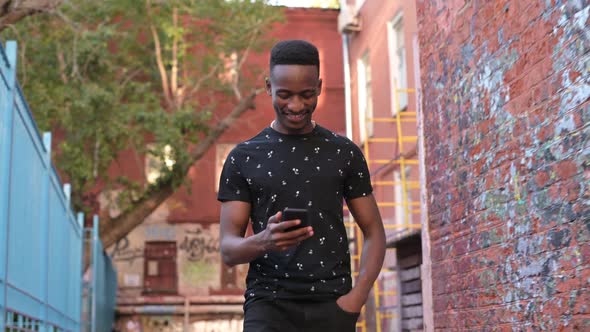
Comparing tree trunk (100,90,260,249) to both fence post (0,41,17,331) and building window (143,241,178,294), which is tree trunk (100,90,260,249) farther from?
fence post (0,41,17,331)

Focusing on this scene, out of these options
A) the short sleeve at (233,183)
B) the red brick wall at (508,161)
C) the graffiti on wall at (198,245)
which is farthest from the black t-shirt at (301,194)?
the graffiti on wall at (198,245)

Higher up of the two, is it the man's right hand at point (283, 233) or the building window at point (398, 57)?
the building window at point (398, 57)

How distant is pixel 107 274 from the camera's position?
22906 millimetres

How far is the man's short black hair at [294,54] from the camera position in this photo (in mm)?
3363

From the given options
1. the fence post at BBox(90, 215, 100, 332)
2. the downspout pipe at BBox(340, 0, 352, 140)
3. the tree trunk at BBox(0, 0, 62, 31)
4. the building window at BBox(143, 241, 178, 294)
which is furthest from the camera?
the building window at BBox(143, 241, 178, 294)

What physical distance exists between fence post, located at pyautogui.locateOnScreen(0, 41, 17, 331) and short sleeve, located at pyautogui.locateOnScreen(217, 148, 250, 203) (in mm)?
2358

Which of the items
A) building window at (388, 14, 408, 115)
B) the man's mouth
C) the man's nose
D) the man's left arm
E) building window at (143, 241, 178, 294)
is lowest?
the man's left arm

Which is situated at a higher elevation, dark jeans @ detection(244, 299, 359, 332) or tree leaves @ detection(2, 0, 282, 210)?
tree leaves @ detection(2, 0, 282, 210)

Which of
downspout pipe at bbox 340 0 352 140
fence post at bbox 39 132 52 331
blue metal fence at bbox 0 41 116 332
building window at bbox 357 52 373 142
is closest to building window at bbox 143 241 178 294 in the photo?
downspout pipe at bbox 340 0 352 140

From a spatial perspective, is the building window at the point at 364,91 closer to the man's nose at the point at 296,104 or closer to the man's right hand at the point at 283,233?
the man's nose at the point at 296,104

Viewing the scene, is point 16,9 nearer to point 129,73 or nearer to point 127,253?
point 129,73

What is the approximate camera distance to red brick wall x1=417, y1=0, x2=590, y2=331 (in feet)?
15.6

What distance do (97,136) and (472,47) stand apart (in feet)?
50.3

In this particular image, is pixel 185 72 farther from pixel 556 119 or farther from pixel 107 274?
pixel 556 119
